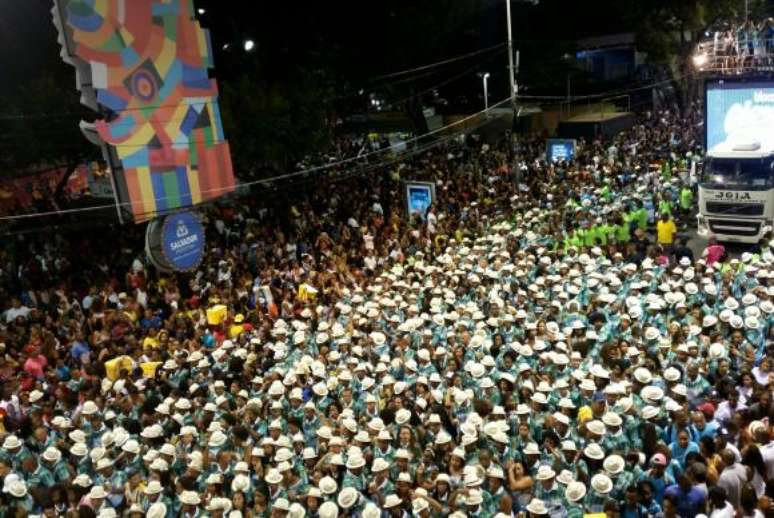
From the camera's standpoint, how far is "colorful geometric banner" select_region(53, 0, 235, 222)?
1384 centimetres

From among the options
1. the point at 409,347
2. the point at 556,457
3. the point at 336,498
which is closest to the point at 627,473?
the point at 556,457

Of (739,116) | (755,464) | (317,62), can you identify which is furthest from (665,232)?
(317,62)

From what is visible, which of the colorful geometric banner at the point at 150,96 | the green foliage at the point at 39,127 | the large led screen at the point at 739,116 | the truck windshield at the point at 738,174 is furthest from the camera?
the green foliage at the point at 39,127

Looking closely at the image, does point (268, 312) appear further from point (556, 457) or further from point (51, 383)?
point (556, 457)

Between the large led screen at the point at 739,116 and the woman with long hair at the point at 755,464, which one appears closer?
the woman with long hair at the point at 755,464

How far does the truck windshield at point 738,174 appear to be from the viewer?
54.7 feet

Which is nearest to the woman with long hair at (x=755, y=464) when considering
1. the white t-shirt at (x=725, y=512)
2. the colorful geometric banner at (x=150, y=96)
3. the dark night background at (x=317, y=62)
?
the white t-shirt at (x=725, y=512)

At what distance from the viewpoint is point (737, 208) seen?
661 inches

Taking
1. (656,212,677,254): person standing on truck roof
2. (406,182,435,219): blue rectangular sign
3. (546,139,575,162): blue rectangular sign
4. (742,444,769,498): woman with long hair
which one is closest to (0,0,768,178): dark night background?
(406,182,435,219): blue rectangular sign

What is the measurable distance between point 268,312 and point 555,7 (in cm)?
3188

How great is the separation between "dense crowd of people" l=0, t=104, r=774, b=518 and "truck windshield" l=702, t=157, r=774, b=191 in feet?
4.36

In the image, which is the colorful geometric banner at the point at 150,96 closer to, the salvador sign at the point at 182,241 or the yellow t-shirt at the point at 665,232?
the salvador sign at the point at 182,241

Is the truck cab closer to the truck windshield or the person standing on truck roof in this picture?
the truck windshield

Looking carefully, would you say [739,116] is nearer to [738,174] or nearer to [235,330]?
[738,174]
